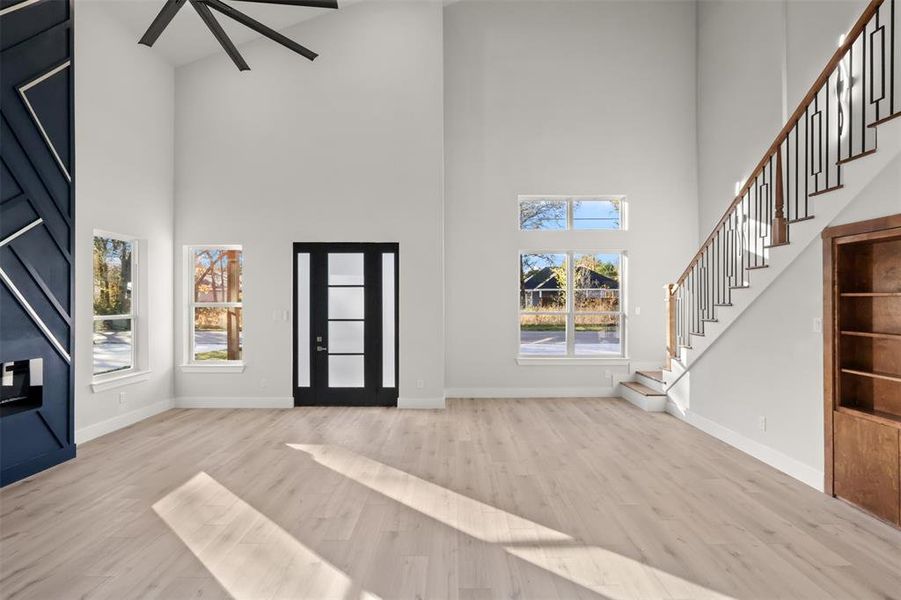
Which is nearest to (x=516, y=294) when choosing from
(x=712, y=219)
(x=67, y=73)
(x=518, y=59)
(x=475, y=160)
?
(x=475, y=160)

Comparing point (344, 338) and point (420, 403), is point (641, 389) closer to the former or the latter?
point (420, 403)

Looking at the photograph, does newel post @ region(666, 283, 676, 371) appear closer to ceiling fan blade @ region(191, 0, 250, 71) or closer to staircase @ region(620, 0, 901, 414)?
staircase @ region(620, 0, 901, 414)

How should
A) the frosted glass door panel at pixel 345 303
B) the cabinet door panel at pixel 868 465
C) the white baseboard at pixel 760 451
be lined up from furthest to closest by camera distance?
the frosted glass door panel at pixel 345 303 < the white baseboard at pixel 760 451 < the cabinet door panel at pixel 868 465

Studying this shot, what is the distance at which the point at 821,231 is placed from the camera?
3812 mm

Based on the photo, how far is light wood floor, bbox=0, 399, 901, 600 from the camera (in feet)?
8.31

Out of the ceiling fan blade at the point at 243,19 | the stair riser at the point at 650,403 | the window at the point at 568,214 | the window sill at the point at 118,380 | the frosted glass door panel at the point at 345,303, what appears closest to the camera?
the ceiling fan blade at the point at 243,19

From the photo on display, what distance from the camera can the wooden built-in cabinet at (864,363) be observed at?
10.8 feet

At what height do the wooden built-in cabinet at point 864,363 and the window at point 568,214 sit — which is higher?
the window at point 568,214

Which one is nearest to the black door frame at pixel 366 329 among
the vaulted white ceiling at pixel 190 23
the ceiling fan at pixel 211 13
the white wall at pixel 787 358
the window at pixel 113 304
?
the window at pixel 113 304

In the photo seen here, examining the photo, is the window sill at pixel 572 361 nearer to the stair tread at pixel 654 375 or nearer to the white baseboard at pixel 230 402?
the stair tread at pixel 654 375

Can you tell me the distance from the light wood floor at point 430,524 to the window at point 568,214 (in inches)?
140

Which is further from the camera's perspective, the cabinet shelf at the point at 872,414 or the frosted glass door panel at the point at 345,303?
the frosted glass door panel at the point at 345,303

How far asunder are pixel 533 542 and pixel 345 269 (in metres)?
4.76

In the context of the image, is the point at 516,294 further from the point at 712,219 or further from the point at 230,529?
the point at 230,529
